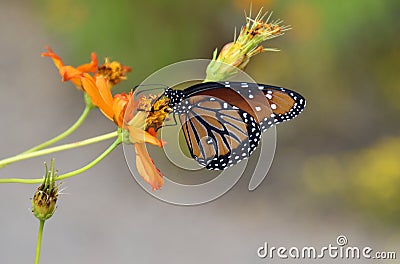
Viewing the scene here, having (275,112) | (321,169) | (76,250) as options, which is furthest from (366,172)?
(275,112)

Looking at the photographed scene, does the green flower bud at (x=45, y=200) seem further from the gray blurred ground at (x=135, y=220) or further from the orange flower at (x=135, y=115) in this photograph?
the gray blurred ground at (x=135, y=220)

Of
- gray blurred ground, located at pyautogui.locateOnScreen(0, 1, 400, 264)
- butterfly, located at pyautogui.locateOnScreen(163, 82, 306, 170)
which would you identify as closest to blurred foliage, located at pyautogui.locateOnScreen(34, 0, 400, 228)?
gray blurred ground, located at pyautogui.locateOnScreen(0, 1, 400, 264)

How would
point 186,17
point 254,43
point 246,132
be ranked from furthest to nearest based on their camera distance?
point 186,17, point 246,132, point 254,43

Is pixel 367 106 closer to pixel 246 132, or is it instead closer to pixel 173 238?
pixel 173 238
